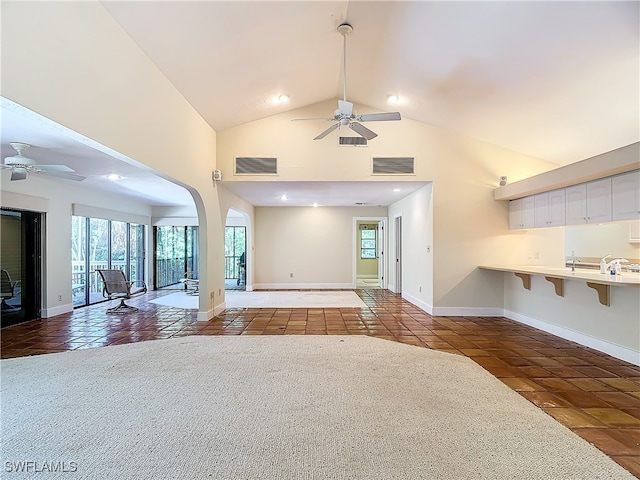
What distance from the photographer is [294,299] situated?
7.55m

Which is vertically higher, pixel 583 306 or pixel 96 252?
pixel 96 252

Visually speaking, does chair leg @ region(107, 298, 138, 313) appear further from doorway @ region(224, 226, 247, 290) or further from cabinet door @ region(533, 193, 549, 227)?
cabinet door @ region(533, 193, 549, 227)

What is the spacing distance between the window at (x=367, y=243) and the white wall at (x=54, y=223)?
8641 millimetres

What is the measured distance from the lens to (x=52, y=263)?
5898 mm

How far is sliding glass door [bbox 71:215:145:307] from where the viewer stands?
6.90 m

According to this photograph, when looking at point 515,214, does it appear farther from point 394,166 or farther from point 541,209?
point 394,166

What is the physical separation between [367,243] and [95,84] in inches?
421

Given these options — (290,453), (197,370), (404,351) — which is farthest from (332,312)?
(290,453)

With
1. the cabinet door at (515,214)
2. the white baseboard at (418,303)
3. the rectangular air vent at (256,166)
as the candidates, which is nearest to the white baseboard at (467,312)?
the white baseboard at (418,303)

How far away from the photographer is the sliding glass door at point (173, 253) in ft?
31.2

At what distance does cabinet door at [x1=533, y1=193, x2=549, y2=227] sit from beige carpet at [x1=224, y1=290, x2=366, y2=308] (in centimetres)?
335

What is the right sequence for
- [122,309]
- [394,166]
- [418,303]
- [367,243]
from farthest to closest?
1. [367,243]
2. [418,303]
3. [122,309]
4. [394,166]

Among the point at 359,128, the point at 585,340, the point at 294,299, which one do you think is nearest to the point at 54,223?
the point at 294,299

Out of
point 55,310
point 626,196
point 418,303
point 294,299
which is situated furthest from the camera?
point 294,299
